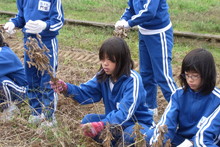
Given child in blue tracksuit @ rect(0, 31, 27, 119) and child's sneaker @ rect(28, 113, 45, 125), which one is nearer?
child's sneaker @ rect(28, 113, 45, 125)

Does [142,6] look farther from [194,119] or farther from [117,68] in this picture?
[194,119]

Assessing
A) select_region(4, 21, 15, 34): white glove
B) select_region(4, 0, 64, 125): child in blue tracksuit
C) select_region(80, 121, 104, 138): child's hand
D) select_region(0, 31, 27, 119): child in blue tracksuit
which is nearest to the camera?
select_region(80, 121, 104, 138): child's hand

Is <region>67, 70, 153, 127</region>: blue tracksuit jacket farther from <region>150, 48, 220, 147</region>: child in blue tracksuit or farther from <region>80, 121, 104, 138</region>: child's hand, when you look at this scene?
<region>150, 48, 220, 147</region>: child in blue tracksuit

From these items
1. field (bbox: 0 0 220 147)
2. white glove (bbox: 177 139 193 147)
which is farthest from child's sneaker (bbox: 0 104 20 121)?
white glove (bbox: 177 139 193 147)

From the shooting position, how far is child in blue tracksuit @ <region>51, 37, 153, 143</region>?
3.24 meters

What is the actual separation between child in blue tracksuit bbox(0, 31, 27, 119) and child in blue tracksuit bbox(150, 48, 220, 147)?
63.9 inches

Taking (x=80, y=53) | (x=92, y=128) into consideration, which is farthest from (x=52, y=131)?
(x=80, y=53)

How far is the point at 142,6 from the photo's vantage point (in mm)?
4055

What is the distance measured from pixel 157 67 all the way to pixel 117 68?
36.3 inches

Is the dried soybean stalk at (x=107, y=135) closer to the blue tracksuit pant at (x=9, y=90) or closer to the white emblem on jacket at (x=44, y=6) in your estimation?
the blue tracksuit pant at (x=9, y=90)

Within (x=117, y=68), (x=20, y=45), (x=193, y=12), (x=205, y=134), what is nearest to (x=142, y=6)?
(x=117, y=68)

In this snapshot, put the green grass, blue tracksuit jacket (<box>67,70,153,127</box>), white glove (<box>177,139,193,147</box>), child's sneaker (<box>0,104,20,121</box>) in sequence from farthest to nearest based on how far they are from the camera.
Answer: the green grass, child's sneaker (<box>0,104,20,121</box>), blue tracksuit jacket (<box>67,70,153,127</box>), white glove (<box>177,139,193,147</box>)

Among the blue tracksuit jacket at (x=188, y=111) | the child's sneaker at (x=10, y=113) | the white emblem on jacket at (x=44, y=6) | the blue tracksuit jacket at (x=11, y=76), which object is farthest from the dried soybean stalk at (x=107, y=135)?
the white emblem on jacket at (x=44, y=6)

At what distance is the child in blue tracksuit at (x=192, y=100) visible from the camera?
2965 millimetres
